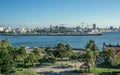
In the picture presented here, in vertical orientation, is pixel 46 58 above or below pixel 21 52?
below

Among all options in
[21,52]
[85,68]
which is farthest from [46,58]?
[85,68]

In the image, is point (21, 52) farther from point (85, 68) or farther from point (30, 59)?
point (85, 68)

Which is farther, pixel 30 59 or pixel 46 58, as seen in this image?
pixel 46 58

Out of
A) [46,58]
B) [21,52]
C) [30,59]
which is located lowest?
[46,58]

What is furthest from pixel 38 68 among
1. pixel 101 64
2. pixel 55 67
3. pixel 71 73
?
pixel 101 64

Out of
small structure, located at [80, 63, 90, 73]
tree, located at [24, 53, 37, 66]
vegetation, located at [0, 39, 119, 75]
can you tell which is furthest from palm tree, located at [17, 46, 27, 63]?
small structure, located at [80, 63, 90, 73]

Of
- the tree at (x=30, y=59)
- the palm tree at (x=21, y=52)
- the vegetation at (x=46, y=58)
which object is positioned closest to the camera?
the vegetation at (x=46, y=58)

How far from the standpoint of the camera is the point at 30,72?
73.1 m

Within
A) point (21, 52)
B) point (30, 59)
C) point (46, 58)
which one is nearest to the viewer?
point (30, 59)

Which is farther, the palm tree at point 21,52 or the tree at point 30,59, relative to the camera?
the palm tree at point 21,52

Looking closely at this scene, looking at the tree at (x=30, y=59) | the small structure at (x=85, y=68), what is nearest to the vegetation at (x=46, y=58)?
the tree at (x=30, y=59)

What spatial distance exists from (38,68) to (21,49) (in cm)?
925

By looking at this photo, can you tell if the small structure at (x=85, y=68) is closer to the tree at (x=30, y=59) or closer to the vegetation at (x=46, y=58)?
the vegetation at (x=46, y=58)

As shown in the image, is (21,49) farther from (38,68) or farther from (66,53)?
(66,53)
